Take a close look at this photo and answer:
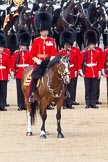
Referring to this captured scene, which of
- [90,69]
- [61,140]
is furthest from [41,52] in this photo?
[90,69]

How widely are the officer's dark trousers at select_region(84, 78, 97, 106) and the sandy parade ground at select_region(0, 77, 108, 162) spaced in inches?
7.4

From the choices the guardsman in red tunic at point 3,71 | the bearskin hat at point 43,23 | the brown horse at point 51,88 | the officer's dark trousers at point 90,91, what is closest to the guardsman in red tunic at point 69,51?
the officer's dark trousers at point 90,91

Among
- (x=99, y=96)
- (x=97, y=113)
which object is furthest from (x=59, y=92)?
(x=99, y=96)

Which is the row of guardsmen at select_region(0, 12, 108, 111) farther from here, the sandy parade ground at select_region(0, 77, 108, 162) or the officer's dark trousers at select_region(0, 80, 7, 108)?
the sandy parade ground at select_region(0, 77, 108, 162)

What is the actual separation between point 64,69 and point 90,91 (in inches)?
187

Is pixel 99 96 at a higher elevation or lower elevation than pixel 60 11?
lower

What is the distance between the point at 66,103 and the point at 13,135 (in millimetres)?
3797

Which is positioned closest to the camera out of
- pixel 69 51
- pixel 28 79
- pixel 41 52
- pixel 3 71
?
pixel 28 79

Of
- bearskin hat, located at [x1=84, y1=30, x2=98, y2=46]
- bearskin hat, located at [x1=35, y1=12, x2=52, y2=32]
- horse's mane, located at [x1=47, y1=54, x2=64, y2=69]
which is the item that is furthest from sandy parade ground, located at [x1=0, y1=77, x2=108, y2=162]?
bearskin hat, located at [x1=35, y1=12, x2=52, y2=32]

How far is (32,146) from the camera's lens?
12.7m

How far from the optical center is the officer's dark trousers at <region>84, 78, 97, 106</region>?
17547 mm

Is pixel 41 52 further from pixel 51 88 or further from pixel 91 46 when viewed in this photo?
pixel 91 46

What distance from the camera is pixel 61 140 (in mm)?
13305

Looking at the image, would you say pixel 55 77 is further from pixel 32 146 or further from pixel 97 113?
pixel 97 113
